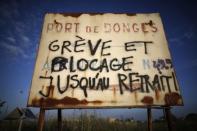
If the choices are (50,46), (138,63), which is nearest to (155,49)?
(138,63)

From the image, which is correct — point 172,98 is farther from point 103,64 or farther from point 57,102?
point 57,102

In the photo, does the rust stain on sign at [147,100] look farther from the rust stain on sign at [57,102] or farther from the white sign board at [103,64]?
the rust stain on sign at [57,102]

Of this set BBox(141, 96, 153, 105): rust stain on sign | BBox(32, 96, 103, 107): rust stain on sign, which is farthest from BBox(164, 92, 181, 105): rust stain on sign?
BBox(32, 96, 103, 107): rust stain on sign

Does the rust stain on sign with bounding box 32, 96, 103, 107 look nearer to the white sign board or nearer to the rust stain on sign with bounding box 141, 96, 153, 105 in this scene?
the white sign board

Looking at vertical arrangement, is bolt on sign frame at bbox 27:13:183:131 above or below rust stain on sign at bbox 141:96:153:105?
above

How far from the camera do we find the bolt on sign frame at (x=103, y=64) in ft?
10.2

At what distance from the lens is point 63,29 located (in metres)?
3.84

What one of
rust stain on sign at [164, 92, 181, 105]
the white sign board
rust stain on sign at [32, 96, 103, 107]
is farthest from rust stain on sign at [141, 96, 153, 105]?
rust stain on sign at [32, 96, 103, 107]

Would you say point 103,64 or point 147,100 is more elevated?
point 103,64

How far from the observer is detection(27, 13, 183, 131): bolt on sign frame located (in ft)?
10.2

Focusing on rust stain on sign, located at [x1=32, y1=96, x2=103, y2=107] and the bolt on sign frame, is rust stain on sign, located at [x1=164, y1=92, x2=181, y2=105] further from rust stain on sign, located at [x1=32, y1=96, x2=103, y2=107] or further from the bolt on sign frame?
rust stain on sign, located at [x1=32, y1=96, x2=103, y2=107]

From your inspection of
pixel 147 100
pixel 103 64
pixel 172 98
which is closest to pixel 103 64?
pixel 103 64

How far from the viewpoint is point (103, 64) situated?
3465 millimetres

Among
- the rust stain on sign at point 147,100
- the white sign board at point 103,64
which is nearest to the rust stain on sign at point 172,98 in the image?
the white sign board at point 103,64
